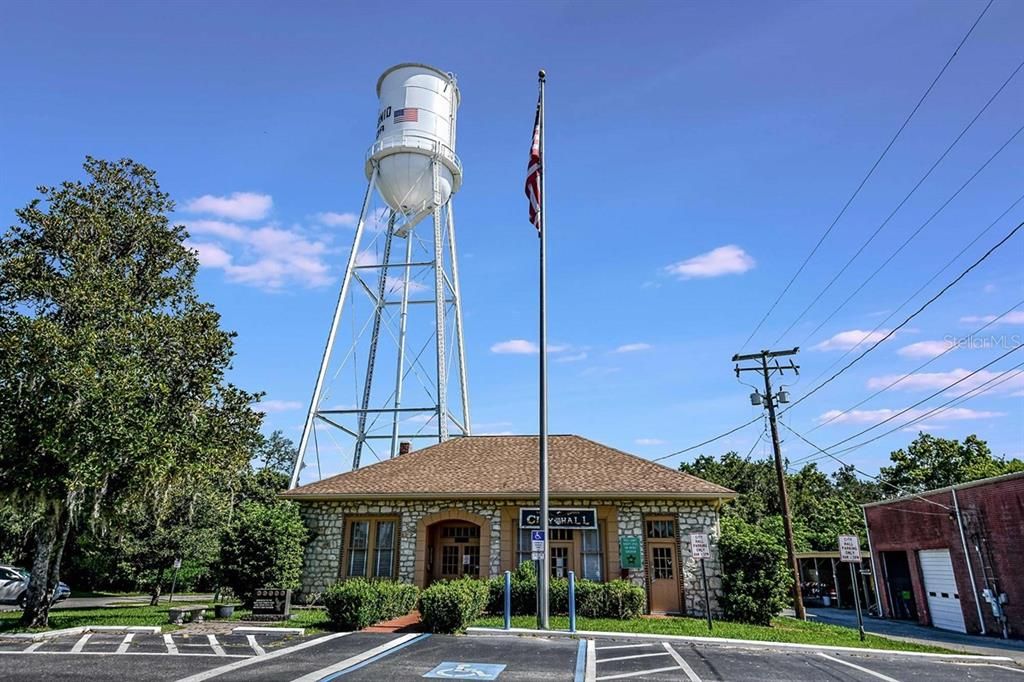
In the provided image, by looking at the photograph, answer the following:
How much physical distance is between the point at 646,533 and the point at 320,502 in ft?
34.4

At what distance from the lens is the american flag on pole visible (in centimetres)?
1581

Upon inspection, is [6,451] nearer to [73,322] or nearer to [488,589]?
[73,322]

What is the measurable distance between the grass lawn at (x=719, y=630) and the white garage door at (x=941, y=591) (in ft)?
23.6

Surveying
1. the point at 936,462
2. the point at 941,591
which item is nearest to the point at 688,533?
the point at 941,591

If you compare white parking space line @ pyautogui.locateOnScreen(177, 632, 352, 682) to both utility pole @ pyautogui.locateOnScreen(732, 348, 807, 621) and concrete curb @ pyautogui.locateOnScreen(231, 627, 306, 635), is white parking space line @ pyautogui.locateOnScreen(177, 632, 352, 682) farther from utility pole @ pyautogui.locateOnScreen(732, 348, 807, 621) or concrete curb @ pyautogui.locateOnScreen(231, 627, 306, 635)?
utility pole @ pyautogui.locateOnScreen(732, 348, 807, 621)

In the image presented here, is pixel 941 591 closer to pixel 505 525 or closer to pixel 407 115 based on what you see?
pixel 505 525

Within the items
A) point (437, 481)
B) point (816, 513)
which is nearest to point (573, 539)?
point (437, 481)

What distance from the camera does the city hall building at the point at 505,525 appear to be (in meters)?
18.0

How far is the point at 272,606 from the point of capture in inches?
603

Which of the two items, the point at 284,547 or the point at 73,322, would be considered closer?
the point at 73,322

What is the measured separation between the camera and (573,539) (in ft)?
61.2

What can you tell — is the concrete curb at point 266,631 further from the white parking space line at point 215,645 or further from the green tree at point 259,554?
the green tree at point 259,554

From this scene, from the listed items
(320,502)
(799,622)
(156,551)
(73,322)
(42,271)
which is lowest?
(799,622)

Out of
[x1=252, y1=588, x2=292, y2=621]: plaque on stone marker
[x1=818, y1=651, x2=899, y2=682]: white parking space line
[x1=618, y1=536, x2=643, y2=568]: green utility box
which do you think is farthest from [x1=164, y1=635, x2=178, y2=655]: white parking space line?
[x1=818, y1=651, x2=899, y2=682]: white parking space line
